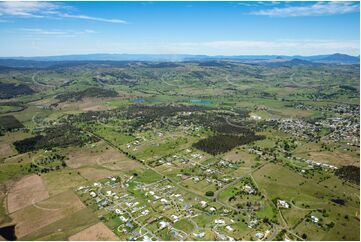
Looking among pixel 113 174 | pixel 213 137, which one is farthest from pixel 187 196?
pixel 213 137

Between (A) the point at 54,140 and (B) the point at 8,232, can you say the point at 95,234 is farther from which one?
(A) the point at 54,140

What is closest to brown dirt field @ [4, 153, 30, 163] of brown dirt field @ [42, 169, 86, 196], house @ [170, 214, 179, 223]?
brown dirt field @ [42, 169, 86, 196]

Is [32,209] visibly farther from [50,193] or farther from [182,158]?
[182,158]

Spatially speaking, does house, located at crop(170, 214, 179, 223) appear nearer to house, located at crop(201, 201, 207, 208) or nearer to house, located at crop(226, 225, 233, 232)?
house, located at crop(201, 201, 207, 208)

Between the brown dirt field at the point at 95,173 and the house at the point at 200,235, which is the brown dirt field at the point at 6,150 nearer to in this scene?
the brown dirt field at the point at 95,173

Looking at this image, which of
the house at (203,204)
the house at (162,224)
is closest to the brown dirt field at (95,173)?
the house at (203,204)

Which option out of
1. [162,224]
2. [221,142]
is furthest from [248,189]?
[221,142]

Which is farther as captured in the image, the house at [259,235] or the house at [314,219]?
the house at [314,219]
